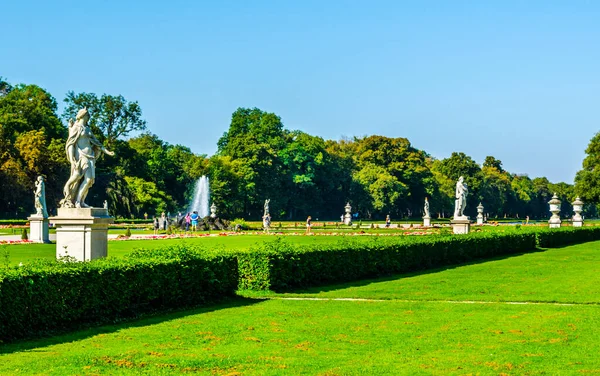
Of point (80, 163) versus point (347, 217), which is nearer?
point (80, 163)

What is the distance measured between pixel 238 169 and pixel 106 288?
241 feet

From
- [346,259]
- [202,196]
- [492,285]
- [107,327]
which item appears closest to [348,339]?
[107,327]

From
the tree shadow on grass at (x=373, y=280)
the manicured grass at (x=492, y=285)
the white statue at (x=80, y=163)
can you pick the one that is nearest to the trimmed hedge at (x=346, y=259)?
the tree shadow on grass at (x=373, y=280)

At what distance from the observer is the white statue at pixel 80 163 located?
17141mm

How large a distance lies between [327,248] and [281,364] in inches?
421

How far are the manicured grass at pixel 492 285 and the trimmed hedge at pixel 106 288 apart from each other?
1.93 meters

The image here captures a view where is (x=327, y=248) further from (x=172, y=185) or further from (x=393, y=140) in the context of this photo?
(x=393, y=140)

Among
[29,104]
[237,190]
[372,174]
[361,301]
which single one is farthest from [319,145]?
[361,301]

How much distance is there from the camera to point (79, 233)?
1666 centimetres

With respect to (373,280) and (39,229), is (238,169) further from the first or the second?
(373,280)

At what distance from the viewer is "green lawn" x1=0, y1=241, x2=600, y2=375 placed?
993 cm

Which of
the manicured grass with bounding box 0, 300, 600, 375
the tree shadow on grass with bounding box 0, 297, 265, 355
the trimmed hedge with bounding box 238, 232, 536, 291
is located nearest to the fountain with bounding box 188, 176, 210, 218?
the trimmed hedge with bounding box 238, 232, 536, 291

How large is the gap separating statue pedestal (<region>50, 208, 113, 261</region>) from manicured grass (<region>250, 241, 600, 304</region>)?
3.53 m

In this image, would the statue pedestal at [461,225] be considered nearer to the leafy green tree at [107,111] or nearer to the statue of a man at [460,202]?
the statue of a man at [460,202]
